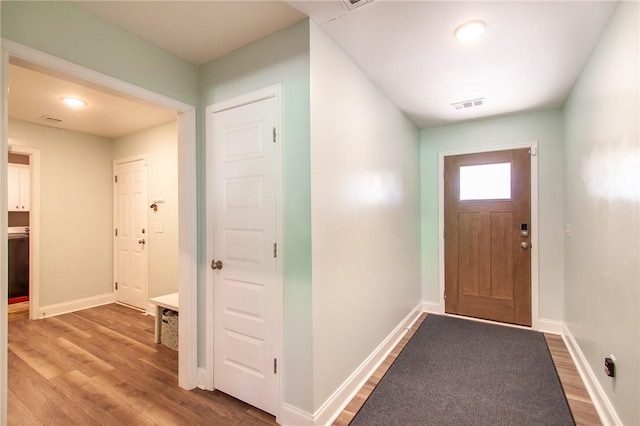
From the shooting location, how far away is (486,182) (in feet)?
12.1

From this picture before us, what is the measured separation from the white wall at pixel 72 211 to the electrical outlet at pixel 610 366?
5.82m

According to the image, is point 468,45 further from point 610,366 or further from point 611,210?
point 610,366

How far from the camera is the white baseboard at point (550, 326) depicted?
10.7ft

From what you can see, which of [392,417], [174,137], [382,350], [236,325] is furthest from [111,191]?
[392,417]

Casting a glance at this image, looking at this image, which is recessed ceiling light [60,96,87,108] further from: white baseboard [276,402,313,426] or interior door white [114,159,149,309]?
white baseboard [276,402,313,426]

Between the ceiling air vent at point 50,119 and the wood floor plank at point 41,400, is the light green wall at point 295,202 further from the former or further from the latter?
the ceiling air vent at point 50,119

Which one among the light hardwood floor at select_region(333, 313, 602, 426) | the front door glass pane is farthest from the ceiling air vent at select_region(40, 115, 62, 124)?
the front door glass pane

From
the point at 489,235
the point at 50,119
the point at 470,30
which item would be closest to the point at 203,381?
the point at 470,30

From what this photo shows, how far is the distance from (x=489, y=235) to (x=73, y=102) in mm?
5065

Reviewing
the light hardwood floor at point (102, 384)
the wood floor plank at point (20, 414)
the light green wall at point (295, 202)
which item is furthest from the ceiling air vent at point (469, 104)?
the wood floor plank at point (20, 414)

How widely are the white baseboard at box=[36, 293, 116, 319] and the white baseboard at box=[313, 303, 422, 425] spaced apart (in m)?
4.26

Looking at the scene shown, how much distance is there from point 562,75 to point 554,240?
5.93ft

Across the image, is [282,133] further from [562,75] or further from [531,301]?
[531,301]

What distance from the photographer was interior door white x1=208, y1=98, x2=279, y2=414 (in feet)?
6.38
